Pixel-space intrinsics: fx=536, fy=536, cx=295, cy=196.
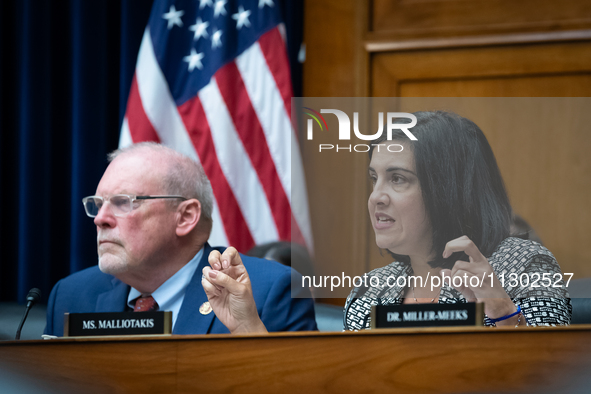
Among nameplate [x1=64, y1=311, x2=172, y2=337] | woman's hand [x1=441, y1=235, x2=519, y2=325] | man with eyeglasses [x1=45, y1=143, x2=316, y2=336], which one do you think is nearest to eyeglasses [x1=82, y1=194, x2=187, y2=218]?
man with eyeglasses [x1=45, y1=143, x2=316, y2=336]

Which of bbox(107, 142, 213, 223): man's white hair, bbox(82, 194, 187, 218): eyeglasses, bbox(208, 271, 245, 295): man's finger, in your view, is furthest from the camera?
bbox(107, 142, 213, 223): man's white hair

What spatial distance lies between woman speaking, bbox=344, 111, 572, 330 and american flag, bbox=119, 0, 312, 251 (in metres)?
1.35

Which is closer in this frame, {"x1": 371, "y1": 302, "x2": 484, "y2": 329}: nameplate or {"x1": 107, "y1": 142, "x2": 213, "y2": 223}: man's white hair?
{"x1": 371, "y1": 302, "x2": 484, "y2": 329}: nameplate

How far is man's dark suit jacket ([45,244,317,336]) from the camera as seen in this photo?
117 cm

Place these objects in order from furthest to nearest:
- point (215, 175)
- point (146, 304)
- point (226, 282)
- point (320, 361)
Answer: point (215, 175) < point (146, 304) < point (226, 282) < point (320, 361)

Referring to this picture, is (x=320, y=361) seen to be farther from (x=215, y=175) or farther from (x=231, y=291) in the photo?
(x=215, y=175)

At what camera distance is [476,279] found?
2.76ft

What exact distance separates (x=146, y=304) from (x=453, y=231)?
30.5 inches

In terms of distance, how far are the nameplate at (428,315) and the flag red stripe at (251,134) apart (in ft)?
4.67

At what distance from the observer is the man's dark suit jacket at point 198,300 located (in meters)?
1.17

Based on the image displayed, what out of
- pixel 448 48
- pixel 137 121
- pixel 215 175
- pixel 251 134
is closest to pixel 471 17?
pixel 448 48

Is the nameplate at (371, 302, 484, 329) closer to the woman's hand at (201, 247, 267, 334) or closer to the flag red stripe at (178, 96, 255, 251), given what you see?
the woman's hand at (201, 247, 267, 334)

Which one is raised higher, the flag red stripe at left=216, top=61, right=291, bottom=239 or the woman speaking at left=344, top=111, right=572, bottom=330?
the flag red stripe at left=216, top=61, right=291, bottom=239

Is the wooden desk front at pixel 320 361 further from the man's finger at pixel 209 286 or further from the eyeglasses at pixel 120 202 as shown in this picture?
the eyeglasses at pixel 120 202
